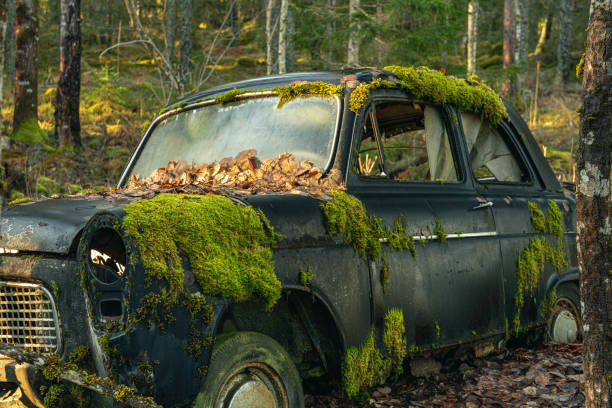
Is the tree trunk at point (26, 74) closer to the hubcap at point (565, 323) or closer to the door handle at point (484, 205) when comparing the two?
the door handle at point (484, 205)

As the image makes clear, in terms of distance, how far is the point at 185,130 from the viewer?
4531 mm

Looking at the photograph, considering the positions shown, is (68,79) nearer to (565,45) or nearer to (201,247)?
(201,247)

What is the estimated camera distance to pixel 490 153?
5238mm

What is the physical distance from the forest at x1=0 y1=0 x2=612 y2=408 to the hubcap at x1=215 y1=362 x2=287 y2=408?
0.29m

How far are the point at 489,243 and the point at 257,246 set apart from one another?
7.36 ft

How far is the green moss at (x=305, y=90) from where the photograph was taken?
13.2 ft

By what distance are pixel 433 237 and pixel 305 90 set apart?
132 cm

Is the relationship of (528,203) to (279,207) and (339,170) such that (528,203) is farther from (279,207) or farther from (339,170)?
(279,207)

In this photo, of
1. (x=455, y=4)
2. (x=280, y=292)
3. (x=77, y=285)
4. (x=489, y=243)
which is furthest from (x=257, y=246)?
(x=455, y=4)

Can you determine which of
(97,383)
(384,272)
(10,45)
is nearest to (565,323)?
(384,272)

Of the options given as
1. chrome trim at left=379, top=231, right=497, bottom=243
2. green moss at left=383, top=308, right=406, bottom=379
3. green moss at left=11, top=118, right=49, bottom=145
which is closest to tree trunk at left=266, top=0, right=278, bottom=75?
green moss at left=11, top=118, right=49, bottom=145

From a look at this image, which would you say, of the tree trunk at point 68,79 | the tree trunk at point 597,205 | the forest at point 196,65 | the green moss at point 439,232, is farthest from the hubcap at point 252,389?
the tree trunk at point 68,79

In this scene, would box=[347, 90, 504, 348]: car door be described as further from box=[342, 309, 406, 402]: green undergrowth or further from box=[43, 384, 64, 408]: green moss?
box=[43, 384, 64, 408]: green moss

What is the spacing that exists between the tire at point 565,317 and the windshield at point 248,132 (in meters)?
2.78
